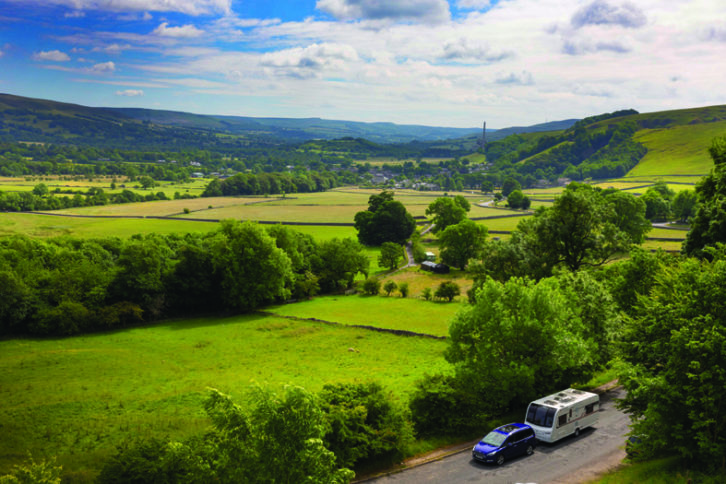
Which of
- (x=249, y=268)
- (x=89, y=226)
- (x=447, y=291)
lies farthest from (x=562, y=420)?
(x=89, y=226)

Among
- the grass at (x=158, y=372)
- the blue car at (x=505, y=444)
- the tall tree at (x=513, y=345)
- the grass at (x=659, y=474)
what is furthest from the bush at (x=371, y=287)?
the grass at (x=659, y=474)

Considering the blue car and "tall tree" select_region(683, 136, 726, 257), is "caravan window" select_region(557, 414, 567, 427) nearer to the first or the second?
the blue car

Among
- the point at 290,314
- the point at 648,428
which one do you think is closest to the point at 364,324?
the point at 290,314

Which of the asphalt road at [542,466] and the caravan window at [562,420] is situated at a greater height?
the caravan window at [562,420]

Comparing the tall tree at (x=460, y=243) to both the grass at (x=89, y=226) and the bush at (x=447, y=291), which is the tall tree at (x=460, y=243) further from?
the grass at (x=89, y=226)

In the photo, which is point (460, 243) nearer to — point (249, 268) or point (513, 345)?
point (249, 268)

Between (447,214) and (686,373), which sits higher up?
(686,373)
